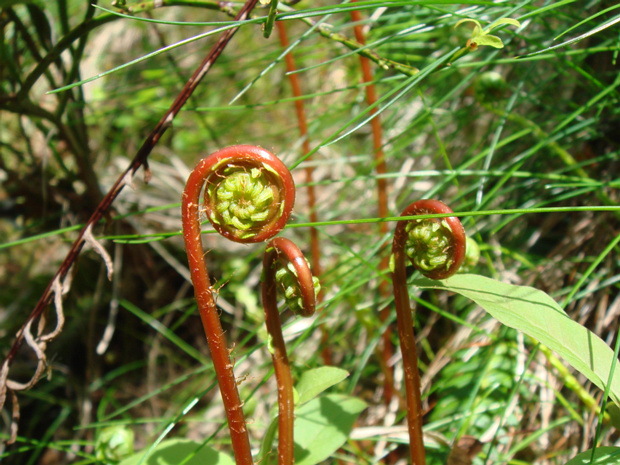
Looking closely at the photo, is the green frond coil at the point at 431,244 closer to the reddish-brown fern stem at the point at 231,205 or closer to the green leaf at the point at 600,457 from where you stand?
the reddish-brown fern stem at the point at 231,205

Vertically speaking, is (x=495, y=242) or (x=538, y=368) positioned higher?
(x=495, y=242)

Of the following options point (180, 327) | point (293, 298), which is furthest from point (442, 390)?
point (180, 327)

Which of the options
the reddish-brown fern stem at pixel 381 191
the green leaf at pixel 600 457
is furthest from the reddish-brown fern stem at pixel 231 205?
the reddish-brown fern stem at pixel 381 191

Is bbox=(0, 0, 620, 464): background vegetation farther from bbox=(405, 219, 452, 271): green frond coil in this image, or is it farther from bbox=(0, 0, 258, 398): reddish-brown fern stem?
bbox=(405, 219, 452, 271): green frond coil

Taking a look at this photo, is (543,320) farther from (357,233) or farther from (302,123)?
(302,123)

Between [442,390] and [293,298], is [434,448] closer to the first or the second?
[442,390]

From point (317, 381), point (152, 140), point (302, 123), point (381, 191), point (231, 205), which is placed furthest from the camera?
point (302, 123)

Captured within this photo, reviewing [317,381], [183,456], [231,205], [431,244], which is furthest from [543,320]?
[183,456]
